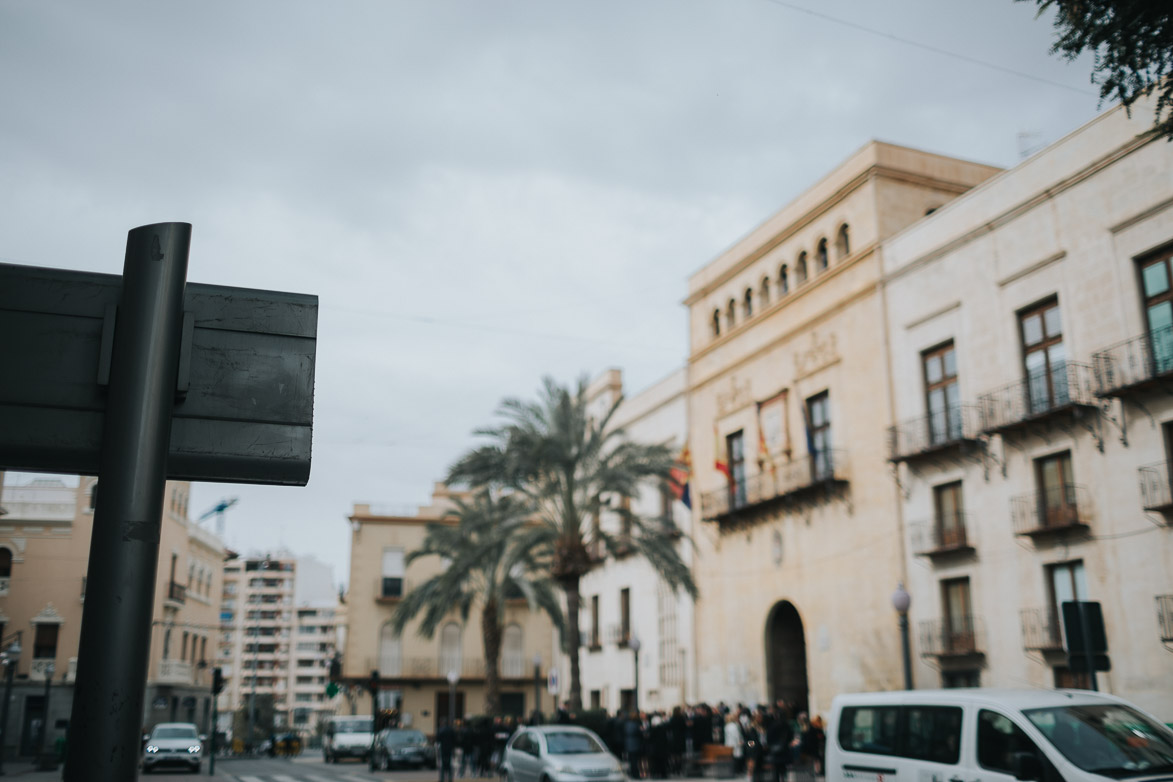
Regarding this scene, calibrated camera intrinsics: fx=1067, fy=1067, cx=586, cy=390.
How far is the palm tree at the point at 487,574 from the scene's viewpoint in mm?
31625

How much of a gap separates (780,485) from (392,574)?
31330 millimetres

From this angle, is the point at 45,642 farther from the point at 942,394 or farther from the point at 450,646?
the point at 942,394

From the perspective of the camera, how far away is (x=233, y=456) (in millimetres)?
2697

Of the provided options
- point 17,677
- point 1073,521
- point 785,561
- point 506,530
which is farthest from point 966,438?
point 17,677

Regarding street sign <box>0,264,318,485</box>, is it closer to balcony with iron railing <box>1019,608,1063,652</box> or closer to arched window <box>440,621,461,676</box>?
balcony with iron railing <box>1019,608,1063,652</box>

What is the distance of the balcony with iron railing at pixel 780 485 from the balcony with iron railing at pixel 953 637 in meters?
5.29

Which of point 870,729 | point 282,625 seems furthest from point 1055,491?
point 282,625

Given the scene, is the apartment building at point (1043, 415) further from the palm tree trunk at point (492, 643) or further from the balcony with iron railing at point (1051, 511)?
the palm tree trunk at point (492, 643)

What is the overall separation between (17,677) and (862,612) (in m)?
38.9

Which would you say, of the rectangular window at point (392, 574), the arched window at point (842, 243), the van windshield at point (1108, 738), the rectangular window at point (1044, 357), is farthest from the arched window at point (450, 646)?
the van windshield at point (1108, 738)

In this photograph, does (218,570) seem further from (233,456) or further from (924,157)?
(233,456)

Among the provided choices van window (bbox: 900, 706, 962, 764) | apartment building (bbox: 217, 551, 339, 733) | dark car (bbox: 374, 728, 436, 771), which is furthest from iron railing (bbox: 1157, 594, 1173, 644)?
apartment building (bbox: 217, 551, 339, 733)

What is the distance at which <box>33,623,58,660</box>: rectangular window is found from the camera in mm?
Answer: 49969

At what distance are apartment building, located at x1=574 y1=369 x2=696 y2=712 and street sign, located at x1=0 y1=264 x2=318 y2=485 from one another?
35.6 metres
